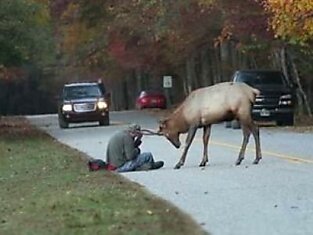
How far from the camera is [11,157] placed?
26703 mm

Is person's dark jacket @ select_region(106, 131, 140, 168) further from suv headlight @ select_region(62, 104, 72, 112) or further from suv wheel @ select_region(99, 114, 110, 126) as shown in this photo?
suv wheel @ select_region(99, 114, 110, 126)

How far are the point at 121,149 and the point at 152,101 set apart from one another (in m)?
53.2

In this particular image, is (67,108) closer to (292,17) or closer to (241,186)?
(292,17)

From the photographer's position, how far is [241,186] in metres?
16.4

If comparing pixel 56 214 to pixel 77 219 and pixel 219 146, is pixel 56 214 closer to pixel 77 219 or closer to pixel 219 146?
pixel 77 219

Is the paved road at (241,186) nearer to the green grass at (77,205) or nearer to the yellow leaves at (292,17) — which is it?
the green grass at (77,205)

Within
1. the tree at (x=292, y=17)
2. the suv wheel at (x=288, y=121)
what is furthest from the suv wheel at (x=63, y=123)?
the tree at (x=292, y=17)

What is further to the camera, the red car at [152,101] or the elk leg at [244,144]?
the red car at [152,101]

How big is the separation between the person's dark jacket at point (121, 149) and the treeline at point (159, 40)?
13328mm

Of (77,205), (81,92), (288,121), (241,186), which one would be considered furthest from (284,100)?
(77,205)

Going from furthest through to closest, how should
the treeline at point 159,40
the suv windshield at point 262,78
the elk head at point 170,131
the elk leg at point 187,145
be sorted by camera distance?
1. the suv windshield at point 262,78
2. the treeline at point 159,40
3. the elk head at point 170,131
4. the elk leg at point 187,145

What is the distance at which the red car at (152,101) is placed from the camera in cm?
7293

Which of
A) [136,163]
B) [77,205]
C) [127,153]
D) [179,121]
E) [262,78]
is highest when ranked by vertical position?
[262,78]

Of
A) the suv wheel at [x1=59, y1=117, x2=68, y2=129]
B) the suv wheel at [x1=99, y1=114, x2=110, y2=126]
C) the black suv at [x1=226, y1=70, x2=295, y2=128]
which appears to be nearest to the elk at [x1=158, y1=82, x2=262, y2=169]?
the black suv at [x1=226, y1=70, x2=295, y2=128]
